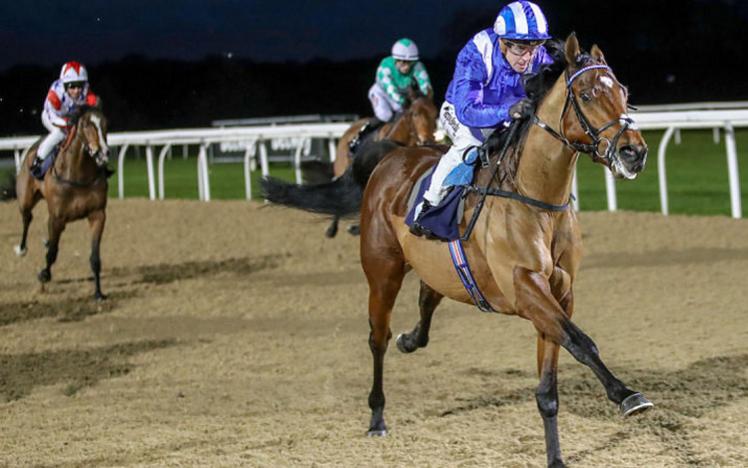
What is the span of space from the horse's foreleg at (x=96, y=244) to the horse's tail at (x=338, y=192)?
365 cm

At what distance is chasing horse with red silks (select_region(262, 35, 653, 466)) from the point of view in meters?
4.14

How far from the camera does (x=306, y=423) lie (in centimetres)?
542

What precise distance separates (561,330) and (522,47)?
1290 mm

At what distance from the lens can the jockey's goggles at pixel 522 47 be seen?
4.61 m

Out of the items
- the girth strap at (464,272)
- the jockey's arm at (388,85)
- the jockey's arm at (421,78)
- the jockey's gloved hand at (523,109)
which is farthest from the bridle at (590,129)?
the jockey's arm at (388,85)

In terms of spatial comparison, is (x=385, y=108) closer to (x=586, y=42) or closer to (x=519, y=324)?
(x=519, y=324)

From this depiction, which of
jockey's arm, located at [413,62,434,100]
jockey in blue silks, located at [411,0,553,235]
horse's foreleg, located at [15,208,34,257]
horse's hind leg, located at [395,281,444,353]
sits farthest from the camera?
horse's foreleg, located at [15,208,34,257]

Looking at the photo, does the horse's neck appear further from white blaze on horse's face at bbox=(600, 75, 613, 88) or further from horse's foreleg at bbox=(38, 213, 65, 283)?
horse's foreleg at bbox=(38, 213, 65, 283)

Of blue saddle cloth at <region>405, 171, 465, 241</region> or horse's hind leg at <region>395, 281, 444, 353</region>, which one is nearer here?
blue saddle cloth at <region>405, 171, 465, 241</region>

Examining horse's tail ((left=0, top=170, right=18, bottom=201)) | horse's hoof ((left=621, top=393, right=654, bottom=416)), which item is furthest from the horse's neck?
horse's tail ((left=0, top=170, right=18, bottom=201))

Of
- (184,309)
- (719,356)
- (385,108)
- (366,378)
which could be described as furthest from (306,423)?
(385,108)

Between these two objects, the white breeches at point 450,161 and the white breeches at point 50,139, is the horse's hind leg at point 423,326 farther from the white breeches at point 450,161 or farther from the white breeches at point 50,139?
the white breeches at point 50,139

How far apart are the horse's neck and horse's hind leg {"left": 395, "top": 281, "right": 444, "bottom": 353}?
1567mm

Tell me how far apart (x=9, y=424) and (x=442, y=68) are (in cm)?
3900
